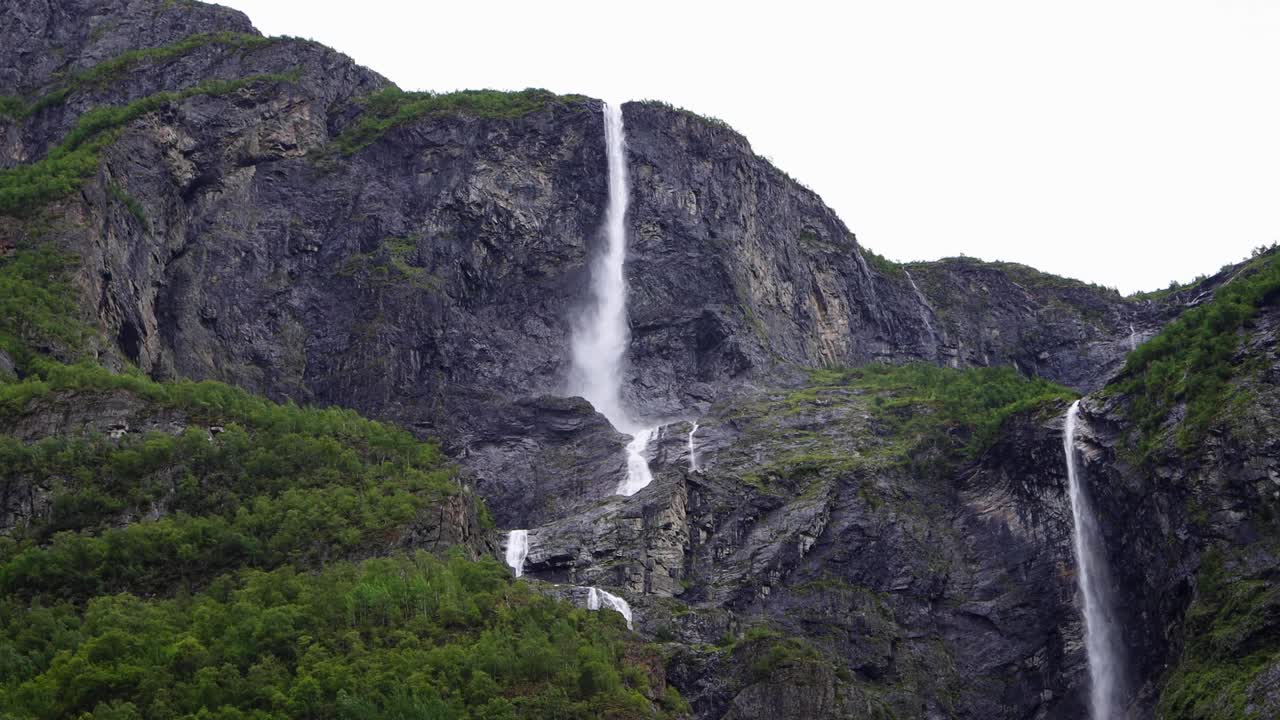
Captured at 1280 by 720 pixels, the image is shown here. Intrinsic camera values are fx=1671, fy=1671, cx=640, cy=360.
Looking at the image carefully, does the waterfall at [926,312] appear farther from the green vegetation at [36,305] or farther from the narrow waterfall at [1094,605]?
the green vegetation at [36,305]

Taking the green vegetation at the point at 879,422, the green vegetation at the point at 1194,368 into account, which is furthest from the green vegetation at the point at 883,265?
the green vegetation at the point at 1194,368

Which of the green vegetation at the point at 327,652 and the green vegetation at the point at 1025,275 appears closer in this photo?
the green vegetation at the point at 327,652

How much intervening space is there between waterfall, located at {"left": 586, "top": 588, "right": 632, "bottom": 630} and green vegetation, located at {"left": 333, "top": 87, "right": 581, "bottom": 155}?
51.2 meters

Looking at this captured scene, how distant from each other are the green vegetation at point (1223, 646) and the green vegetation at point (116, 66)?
84028 millimetres

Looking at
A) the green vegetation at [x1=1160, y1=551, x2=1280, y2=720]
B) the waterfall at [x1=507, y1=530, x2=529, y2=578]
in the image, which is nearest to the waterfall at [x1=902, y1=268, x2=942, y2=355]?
the waterfall at [x1=507, y1=530, x2=529, y2=578]

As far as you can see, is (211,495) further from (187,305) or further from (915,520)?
(915,520)

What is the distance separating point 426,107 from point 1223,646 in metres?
76.8

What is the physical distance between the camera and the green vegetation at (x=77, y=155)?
102062mm

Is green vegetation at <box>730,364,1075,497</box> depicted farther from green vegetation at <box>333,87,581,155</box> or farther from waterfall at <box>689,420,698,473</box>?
green vegetation at <box>333,87,581,155</box>

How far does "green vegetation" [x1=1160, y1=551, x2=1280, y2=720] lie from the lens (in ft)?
235

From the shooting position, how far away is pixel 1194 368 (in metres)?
87.9

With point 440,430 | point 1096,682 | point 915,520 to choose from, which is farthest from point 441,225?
point 1096,682

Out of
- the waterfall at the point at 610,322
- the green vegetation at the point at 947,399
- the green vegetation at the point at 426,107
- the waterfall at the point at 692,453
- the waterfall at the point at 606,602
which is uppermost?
the green vegetation at the point at 426,107

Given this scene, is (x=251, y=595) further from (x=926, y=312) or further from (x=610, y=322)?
(x=926, y=312)
